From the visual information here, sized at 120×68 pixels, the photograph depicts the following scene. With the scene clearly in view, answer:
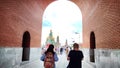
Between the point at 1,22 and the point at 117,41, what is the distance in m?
4.76

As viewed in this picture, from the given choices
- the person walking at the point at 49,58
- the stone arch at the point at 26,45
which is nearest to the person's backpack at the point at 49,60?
the person walking at the point at 49,58

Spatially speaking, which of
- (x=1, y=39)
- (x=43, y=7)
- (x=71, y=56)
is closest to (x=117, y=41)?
(x=71, y=56)

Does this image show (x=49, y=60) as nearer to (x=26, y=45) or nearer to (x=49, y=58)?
(x=49, y=58)

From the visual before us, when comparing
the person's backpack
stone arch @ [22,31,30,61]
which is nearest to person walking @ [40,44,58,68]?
the person's backpack

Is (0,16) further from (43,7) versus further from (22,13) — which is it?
(43,7)

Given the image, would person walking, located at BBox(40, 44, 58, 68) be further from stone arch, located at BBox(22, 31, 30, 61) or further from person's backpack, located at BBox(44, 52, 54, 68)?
stone arch, located at BBox(22, 31, 30, 61)

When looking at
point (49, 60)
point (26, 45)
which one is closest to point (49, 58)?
point (49, 60)

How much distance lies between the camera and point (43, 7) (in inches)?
641

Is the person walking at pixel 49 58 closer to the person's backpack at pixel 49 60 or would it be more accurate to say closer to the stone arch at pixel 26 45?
the person's backpack at pixel 49 60

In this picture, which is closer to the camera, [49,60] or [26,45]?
[49,60]

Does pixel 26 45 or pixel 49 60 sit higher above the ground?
pixel 26 45

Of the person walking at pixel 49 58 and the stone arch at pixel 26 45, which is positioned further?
the stone arch at pixel 26 45

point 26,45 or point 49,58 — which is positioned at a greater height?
point 26,45

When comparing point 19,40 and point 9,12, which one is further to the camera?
point 19,40
